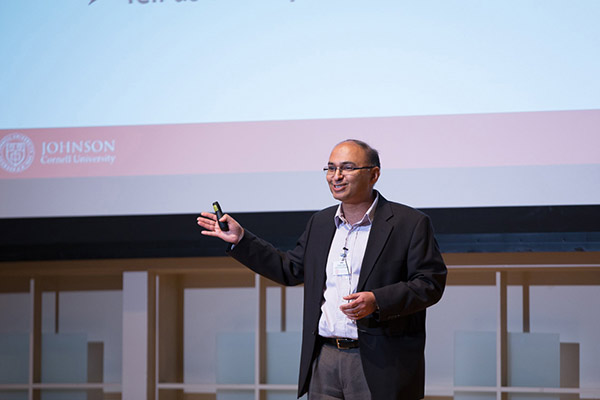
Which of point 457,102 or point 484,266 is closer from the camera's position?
point 457,102

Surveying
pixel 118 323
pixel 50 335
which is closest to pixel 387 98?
pixel 118 323

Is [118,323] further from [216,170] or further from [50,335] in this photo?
[216,170]

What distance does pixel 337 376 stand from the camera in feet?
6.62

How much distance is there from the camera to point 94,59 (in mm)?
3432

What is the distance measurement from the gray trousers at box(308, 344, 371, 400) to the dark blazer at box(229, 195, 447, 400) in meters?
0.03

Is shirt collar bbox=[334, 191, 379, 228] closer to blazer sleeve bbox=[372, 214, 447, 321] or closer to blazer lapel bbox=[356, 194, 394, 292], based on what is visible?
blazer lapel bbox=[356, 194, 394, 292]

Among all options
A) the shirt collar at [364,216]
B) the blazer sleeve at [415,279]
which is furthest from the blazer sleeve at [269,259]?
the blazer sleeve at [415,279]

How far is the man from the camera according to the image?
1.93m

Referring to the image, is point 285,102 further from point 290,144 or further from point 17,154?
point 17,154

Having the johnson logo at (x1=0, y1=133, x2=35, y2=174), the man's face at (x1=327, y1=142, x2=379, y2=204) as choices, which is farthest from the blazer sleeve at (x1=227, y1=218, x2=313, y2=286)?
the johnson logo at (x1=0, y1=133, x2=35, y2=174)

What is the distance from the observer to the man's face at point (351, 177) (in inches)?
81.4

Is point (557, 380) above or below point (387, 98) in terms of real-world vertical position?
below

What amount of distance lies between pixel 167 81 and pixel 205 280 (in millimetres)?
1186

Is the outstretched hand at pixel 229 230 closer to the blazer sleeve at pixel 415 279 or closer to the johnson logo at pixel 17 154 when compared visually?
the blazer sleeve at pixel 415 279
